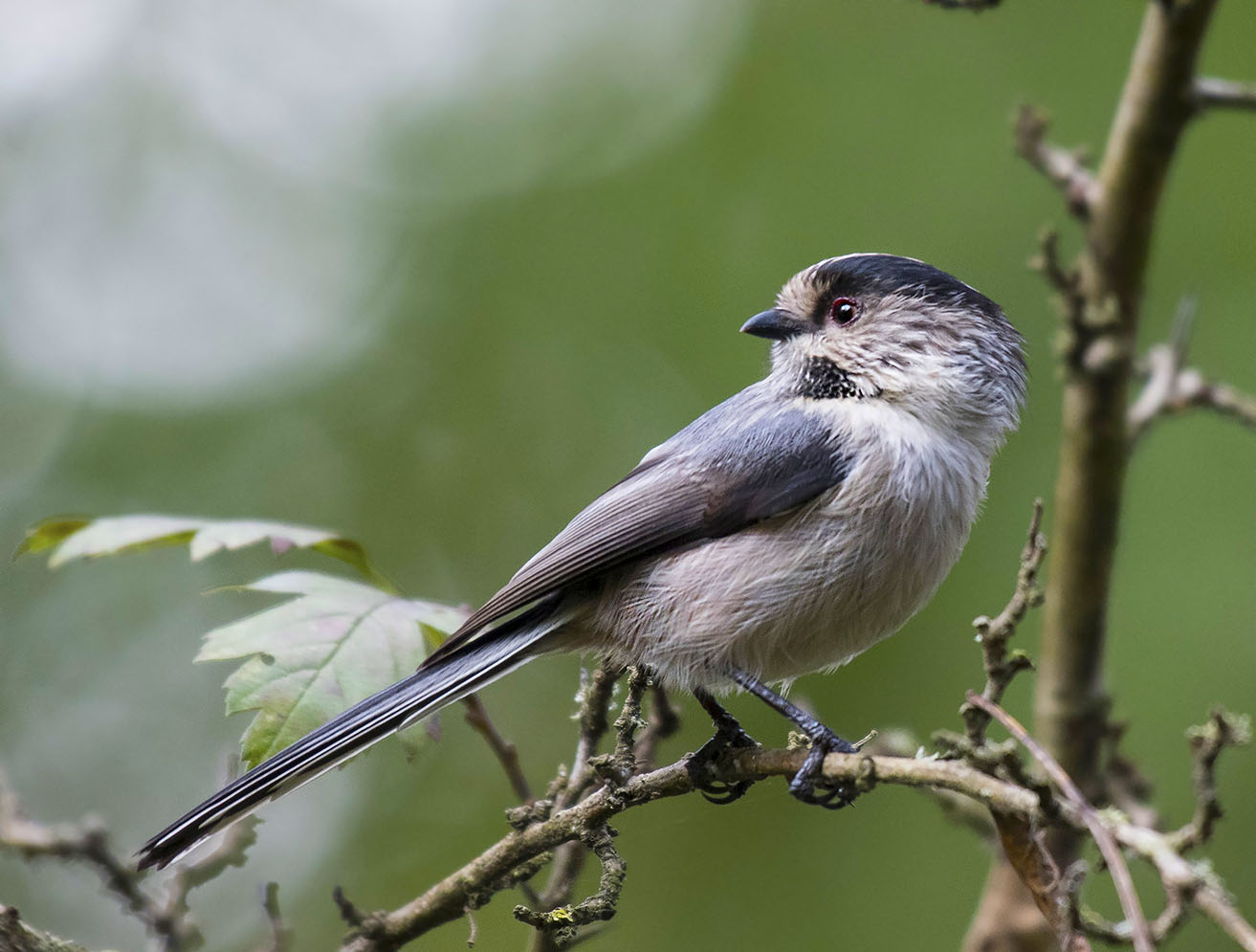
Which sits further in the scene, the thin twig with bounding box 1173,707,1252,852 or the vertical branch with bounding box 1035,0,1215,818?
the vertical branch with bounding box 1035,0,1215,818

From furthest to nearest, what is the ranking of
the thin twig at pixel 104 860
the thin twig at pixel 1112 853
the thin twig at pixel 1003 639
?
the thin twig at pixel 104 860 < the thin twig at pixel 1003 639 < the thin twig at pixel 1112 853

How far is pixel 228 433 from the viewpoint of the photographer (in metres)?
5.59

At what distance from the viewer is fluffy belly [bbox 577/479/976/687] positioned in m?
2.44

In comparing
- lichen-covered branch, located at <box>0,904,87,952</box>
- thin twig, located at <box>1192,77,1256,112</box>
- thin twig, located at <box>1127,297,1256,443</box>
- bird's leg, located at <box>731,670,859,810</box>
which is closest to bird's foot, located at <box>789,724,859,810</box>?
bird's leg, located at <box>731,670,859,810</box>

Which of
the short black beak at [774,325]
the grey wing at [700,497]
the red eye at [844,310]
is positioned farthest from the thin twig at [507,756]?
the red eye at [844,310]

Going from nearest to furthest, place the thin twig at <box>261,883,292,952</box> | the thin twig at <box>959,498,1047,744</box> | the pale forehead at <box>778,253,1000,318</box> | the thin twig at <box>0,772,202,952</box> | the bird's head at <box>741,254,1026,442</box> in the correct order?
the thin twig at <box>959,498,1047,744</box>
the thin twig at <box>0,772,202,952</box>
the thin twig at <box>261,883,292,952</box>
the bird's head at <box>741,254,1026,442</box>
the pale forehead at <box>778,253,1000,318</box>

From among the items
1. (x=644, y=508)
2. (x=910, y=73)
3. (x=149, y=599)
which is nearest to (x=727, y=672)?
(x=644, y=508)

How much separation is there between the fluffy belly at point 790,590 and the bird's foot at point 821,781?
0.36 metres

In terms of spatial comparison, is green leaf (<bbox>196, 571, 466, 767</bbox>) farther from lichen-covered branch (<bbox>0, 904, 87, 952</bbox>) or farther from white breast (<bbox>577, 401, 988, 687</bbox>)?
white breast (<bbox>577, 401, 988, 687</bbox>)

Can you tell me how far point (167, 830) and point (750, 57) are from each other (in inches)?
167

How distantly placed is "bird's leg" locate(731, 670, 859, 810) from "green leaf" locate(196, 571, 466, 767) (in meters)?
0.74

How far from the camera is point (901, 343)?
9.15 ft

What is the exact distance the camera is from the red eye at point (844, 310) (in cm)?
288

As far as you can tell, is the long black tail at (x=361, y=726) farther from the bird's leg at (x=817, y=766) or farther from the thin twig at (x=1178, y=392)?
the thin twig at (x=1178, y=392)
